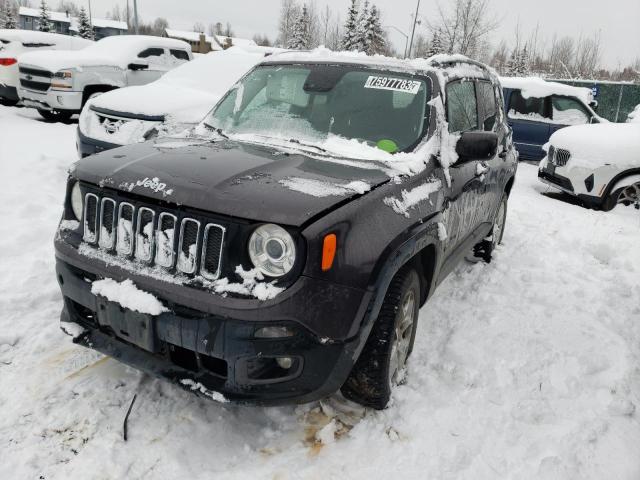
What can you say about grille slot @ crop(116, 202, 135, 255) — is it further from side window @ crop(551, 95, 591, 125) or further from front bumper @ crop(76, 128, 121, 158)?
side window @ crop(551, 95, 591, 125)

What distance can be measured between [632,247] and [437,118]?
13.3 ft

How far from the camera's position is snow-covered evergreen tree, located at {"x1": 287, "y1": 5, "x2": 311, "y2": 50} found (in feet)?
160

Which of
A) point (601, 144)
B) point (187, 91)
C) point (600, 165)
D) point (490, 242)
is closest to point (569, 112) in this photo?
point (601, 144)

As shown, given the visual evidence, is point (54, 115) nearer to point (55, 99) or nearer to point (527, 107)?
point (55, 99)

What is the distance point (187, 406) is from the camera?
8.77 ft

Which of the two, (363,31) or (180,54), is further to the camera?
(363,31)

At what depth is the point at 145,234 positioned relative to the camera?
230 centimetres

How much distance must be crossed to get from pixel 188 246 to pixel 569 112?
37.3 ft

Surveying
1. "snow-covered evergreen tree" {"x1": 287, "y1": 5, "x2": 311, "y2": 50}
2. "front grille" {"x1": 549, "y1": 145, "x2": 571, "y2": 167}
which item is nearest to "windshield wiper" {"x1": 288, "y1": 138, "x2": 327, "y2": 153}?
"front grille" {"x1": 549, "y1": 145, "x2": 571, "y2": 167}

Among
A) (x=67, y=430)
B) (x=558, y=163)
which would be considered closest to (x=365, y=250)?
(x=67, y=430)

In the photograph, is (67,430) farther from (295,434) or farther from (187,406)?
(295,434)

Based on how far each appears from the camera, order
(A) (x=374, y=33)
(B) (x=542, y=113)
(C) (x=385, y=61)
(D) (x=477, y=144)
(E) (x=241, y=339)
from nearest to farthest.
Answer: (E) (x=241, y=339)
(D) (x=477, y=144)
(C) (x=385, y=61)
(B) (x=542, y=113)
(A) (x=374, y=33)

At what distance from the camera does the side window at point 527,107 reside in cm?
1150

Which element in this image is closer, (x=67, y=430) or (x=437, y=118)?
(x=67, y=430)
